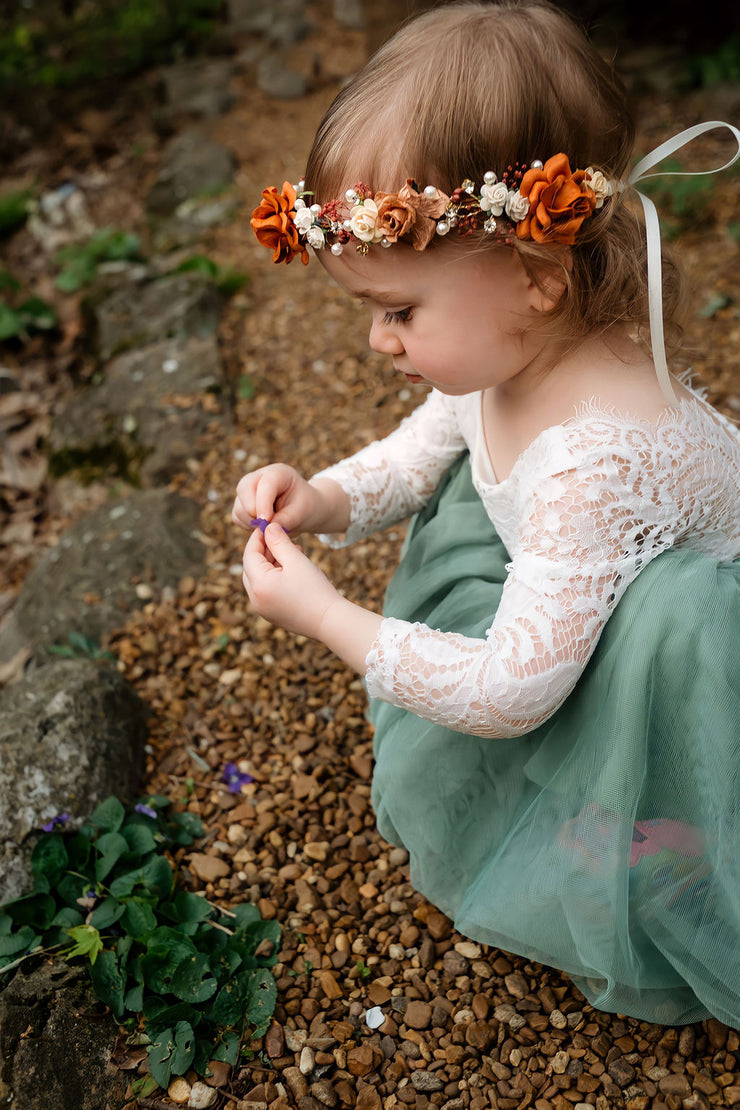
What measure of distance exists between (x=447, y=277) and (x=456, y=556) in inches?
23.1

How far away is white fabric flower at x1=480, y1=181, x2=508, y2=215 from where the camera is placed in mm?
1301

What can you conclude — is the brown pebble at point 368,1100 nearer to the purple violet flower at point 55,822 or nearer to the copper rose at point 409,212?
the purple violet flower at point 55,822

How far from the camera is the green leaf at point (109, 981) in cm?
160

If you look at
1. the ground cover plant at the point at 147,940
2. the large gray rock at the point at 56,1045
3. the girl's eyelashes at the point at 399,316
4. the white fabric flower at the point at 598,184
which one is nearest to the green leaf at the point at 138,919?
the ground cover plant at the point at 147,940

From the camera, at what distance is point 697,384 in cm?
303

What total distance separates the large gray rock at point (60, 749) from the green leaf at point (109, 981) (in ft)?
0.77

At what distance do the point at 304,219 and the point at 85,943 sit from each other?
1267mm

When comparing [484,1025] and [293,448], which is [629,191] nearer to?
[484,1025]

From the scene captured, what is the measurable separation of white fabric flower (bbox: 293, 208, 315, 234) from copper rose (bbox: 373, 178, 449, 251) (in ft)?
0.37

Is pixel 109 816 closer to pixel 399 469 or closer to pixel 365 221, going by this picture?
pixel 399 469

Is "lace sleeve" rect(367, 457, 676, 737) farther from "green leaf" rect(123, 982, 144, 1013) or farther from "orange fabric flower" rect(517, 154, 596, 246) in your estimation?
"green leaf" rect(123, 982, 144, 1013)

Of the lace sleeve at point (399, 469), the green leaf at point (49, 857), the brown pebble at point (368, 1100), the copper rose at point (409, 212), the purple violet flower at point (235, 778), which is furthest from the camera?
the purple violet flower at point (235, 778)

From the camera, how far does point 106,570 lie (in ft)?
8.70

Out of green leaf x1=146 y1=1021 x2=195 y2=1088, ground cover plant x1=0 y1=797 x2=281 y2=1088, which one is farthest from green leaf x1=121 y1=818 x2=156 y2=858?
green leaf x1=146 y1=1021 x2=195 y2=1088
